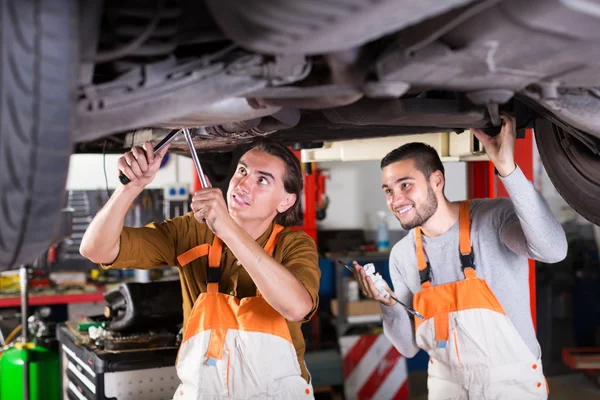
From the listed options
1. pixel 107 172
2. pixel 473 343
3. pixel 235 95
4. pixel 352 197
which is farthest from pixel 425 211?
pixel 107 172

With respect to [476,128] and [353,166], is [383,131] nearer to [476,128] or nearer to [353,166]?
[476,128]

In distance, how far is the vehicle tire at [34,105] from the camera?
77 centimetres

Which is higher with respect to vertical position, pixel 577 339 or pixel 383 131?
pixel 383 131

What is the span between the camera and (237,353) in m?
1.70

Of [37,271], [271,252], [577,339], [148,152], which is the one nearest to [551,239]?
[271,252]

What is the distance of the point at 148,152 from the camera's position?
1519mm

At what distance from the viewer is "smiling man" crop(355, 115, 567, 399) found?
1.83m

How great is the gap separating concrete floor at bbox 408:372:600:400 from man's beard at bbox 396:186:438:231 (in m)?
2.48

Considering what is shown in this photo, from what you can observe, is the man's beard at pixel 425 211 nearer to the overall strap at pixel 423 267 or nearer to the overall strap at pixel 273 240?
the overall strap at pixel 423 267

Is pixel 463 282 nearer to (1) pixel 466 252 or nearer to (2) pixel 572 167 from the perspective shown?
(1) pixel 466 252

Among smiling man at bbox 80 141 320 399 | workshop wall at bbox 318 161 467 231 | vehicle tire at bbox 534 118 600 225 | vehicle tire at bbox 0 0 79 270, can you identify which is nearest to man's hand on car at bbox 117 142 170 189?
smiling man at bbox 80 141 320 399

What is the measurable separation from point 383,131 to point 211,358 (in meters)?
0.84

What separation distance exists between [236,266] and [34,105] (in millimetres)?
1077

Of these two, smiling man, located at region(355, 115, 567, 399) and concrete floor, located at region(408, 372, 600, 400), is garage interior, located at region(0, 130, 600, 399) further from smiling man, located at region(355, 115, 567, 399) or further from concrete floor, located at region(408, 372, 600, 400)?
smiling man, located at region(355, 115, 567, 399)
